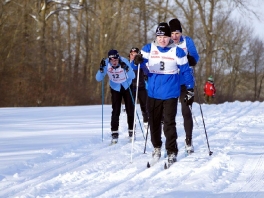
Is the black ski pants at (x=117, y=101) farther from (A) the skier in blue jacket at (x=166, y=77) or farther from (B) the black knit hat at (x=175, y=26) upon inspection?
(A) the skier in blue jacket at (x=166, y=77)

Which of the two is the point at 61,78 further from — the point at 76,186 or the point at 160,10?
the point at 76,186

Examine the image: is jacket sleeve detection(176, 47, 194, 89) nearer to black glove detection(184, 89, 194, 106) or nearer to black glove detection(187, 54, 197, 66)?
black glove detection(184, 89, 194, 106)

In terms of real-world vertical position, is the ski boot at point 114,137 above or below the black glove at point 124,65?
below

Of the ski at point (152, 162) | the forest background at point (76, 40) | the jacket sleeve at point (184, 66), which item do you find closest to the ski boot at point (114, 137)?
the ski at point (152, 162)

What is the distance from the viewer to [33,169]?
20.3ft

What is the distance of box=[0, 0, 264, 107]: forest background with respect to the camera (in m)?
27.1

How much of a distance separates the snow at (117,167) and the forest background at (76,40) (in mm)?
17352

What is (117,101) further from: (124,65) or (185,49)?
(185,49)

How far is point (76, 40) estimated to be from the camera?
3784 centimetres

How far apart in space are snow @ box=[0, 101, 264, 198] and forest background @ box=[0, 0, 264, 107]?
56.9 ft

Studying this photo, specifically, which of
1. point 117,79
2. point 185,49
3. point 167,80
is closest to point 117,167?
point 167,80

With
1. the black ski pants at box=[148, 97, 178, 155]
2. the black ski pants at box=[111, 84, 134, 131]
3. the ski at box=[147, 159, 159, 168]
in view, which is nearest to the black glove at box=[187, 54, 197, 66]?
the black ski pants at box=[148, 97, 178, 155]

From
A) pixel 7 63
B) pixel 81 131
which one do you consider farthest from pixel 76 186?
pixel 7 63

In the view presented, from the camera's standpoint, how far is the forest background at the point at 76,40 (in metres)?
27.1
